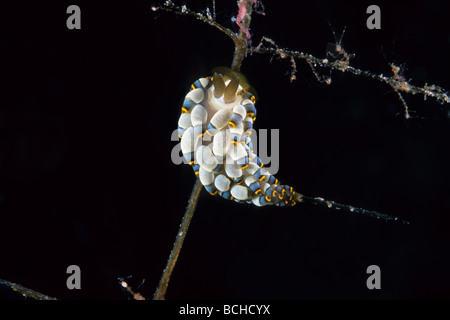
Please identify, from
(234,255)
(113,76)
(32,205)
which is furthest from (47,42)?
(234,255)

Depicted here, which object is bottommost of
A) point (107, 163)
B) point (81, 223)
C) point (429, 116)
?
point (81, 223)

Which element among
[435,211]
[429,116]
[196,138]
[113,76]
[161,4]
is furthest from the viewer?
[435,211]

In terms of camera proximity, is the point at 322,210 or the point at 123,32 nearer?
the point at 123,32

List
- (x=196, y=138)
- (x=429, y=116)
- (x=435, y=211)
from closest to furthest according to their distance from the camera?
1. (x=196, y=138)
2. (x=429, y=116)
3. (x=435, y=211)

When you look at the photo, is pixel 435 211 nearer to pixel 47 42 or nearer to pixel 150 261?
pixel 150 261

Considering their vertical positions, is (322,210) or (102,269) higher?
(322,210)

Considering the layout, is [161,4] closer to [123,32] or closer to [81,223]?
[123,32]

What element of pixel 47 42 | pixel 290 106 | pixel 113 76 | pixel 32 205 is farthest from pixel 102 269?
pixel 290 106
